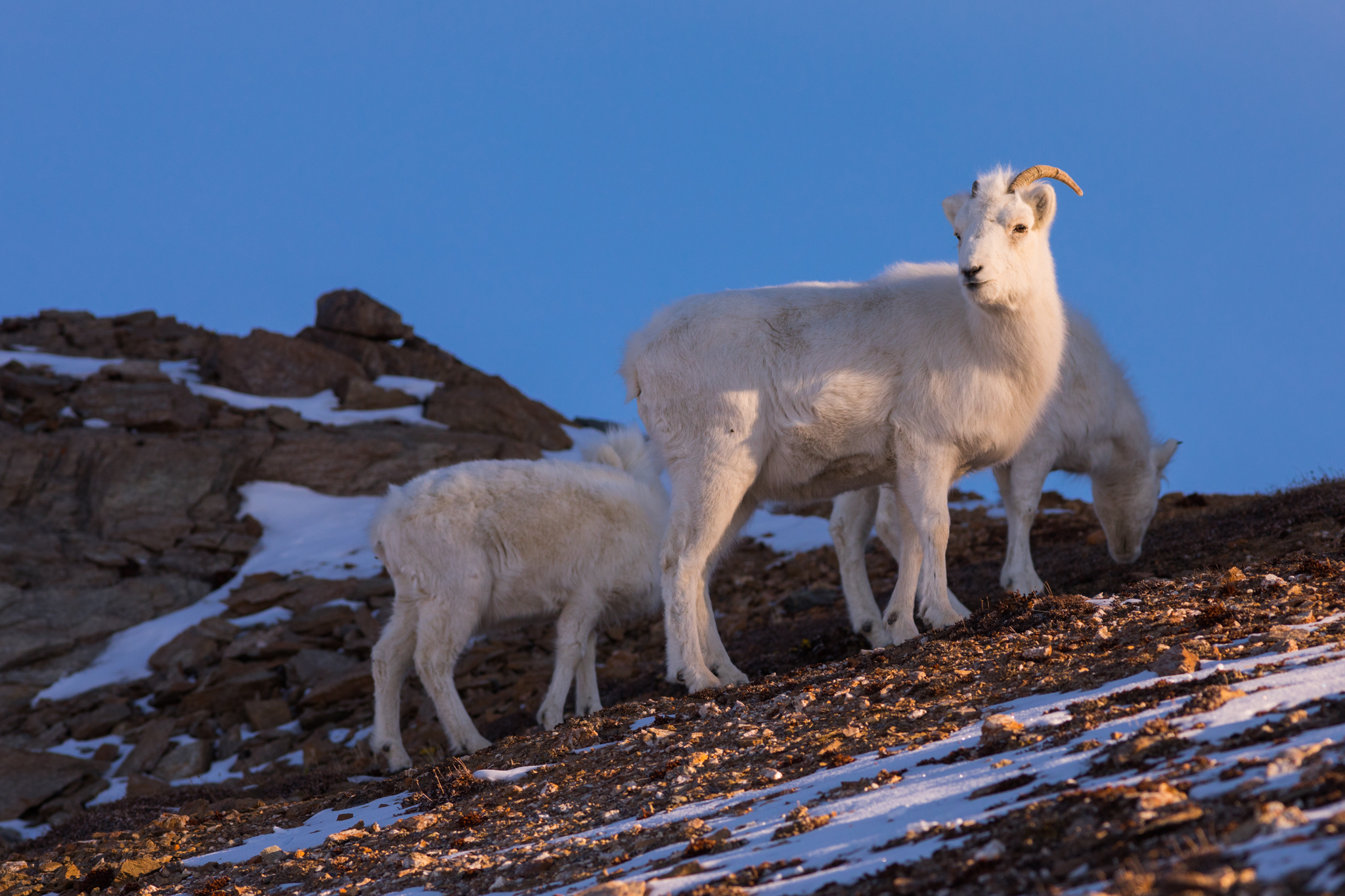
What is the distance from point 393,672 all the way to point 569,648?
176cm

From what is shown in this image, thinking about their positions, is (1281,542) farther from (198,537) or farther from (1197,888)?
(198,537)

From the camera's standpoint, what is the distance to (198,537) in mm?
23281

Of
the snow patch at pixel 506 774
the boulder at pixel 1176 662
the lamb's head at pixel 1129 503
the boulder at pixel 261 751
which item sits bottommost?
the snow patch at pixel 506 774

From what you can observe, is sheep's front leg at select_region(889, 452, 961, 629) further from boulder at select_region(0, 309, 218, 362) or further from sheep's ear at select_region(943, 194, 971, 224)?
boulder at select_region(0, 309, 218, 362)

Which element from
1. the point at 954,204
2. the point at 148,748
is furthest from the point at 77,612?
the point at 954,204

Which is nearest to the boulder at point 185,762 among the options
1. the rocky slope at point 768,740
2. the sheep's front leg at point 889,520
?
the rocky slope at point 768,740

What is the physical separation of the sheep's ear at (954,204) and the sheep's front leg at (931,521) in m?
1.96

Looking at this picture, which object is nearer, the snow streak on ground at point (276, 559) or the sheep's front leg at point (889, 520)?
the sheep's front leg at point (889, 520)

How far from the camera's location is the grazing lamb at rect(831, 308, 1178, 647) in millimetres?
10719

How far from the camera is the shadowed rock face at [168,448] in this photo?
21.3 meters

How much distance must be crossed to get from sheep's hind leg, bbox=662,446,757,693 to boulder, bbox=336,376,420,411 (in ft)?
74.8

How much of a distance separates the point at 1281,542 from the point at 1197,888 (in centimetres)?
826

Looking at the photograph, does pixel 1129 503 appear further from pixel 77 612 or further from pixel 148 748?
pixel 77 612

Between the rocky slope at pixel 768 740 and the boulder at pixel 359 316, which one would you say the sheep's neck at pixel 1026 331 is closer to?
the rocky slope at pixel 768 740
